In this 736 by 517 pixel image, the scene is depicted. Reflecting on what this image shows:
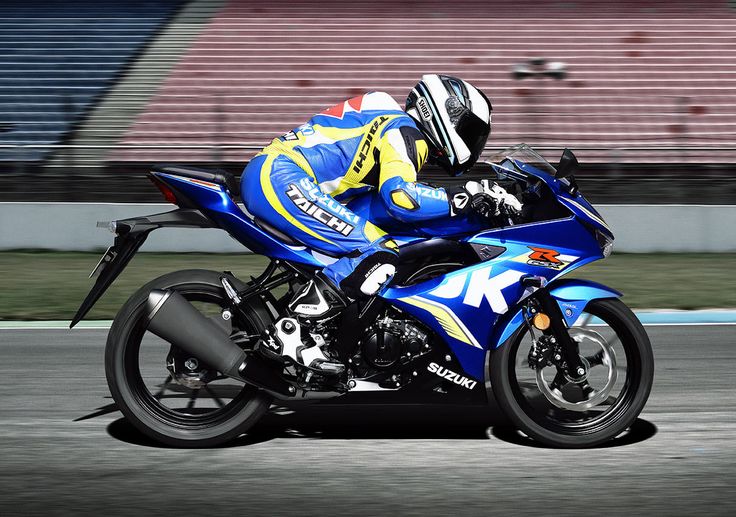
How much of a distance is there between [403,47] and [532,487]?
1507 centimetres

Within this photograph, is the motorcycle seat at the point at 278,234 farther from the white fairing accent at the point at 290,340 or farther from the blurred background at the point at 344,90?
the blurred background at the point at 344,90

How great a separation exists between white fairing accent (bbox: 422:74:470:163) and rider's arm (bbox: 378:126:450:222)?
131 millimetres

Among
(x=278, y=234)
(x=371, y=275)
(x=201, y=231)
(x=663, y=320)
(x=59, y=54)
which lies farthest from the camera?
(x=59, y=54)

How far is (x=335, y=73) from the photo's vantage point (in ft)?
56.2

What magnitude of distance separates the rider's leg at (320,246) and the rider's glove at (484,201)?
0.33 metres

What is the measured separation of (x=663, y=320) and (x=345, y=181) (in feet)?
13.2

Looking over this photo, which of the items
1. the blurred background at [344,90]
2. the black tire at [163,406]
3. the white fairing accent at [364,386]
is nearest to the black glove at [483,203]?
the white fairing accent at [364,386]

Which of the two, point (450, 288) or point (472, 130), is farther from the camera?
point (472, 130)

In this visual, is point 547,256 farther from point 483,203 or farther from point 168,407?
point 168,407

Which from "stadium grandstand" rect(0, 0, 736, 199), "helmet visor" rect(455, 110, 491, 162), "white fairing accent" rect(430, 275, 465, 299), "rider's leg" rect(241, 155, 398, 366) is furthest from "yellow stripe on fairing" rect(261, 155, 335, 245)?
"stadium grandstand" rect(0, 0, 736, 199)

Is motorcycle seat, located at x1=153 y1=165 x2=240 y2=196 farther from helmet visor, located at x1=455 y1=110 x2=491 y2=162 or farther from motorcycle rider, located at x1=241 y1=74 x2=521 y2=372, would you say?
helmet visor, located at x1=455 y1=110 x2=491 y2=162

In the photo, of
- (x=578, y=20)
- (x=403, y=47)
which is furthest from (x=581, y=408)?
(x=578, y=20)

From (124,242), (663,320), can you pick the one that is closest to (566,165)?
(124,242)

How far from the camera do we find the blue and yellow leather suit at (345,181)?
4203mm
